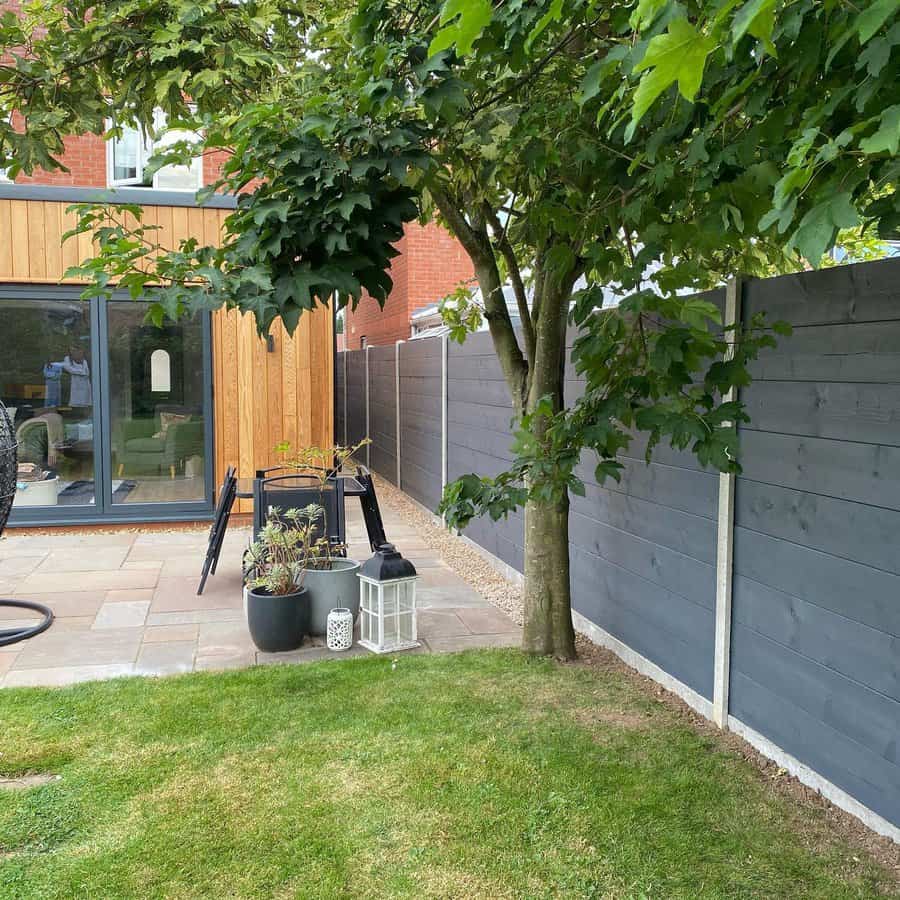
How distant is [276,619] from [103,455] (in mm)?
4479

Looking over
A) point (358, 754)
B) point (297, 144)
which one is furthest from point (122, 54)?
point (358, 754)

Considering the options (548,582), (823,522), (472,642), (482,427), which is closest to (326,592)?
(472,642)

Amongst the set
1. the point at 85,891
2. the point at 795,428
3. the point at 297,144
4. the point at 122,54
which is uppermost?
the point at 122,54

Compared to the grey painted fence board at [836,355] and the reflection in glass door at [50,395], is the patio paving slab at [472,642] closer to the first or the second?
the grey painted fence board at [836,355]

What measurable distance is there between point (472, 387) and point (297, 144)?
171 inches

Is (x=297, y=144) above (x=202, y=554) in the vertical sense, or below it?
above

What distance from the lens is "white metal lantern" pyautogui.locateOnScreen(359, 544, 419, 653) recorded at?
4.54 metres

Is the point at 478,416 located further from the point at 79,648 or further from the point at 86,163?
the point at 86,163

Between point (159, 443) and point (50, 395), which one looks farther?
point (159, 443)

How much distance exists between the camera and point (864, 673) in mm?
2729

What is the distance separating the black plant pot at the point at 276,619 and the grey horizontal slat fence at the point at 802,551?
165 centimetres

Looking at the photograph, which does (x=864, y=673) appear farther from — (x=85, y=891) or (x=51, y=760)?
(x=51, y=760)

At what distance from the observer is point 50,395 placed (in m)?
8.10

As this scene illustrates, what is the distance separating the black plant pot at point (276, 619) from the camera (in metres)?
4.51
